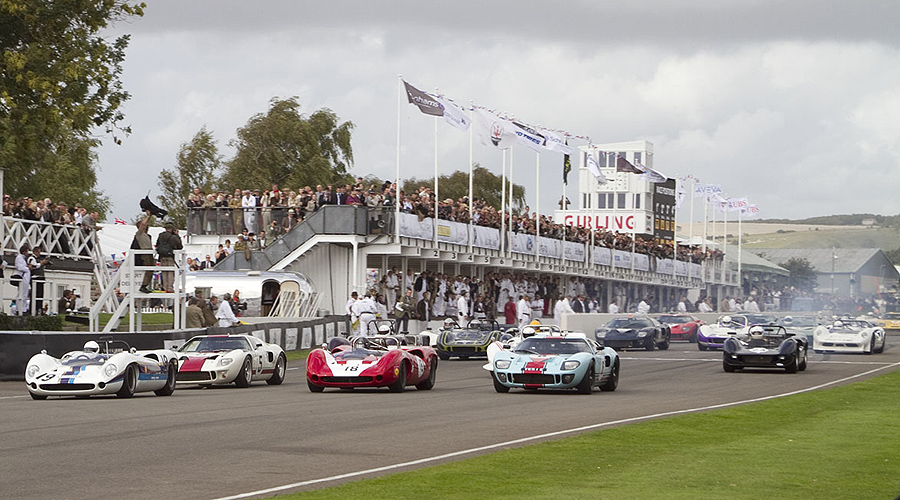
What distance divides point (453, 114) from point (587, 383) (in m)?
25.6

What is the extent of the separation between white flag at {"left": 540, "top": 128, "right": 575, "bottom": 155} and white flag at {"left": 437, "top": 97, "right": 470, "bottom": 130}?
7.06 metres

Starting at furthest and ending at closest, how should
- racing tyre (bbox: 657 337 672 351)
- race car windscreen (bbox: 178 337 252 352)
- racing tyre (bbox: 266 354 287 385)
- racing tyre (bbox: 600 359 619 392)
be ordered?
racing tyre (bbox: 657 337 672 351) < racing tyre (bbox: 266 354 287 385) < race car windscreen (bbox: 178 337 252 352) < racing tyre (bbox: 600 359 619 392)

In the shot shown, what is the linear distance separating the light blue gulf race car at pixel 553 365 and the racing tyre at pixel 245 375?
4.85m

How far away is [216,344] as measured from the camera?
27078 millimetres

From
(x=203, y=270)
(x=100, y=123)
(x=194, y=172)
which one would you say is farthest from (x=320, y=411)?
(x=194, y=172)

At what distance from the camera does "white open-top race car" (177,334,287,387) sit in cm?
2636

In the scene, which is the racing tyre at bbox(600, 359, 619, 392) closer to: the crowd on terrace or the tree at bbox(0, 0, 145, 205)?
the tree at bbox(0, 0, 145, 205)

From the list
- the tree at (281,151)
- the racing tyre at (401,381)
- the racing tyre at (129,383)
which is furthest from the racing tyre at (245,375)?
the tree at (281,151)

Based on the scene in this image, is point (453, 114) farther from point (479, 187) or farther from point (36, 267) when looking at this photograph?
point (479, 187)

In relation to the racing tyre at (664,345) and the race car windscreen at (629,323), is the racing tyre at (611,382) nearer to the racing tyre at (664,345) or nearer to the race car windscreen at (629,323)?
the race car windscreen at (629,323)

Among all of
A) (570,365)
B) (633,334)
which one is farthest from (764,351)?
(633,334)

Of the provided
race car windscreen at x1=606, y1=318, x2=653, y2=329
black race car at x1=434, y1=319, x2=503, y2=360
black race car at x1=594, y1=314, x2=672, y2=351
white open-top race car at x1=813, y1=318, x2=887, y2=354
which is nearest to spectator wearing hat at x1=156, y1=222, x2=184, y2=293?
black race car at x1=434, y1=319, x2=503, y2=360

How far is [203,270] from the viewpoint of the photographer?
43.1 metres

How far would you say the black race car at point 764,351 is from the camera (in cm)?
3272
